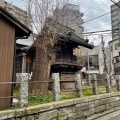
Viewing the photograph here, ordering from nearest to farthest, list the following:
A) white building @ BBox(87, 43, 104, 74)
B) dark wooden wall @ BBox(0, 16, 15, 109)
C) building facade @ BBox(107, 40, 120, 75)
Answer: dark wooden wall @ BBox(0, 16, 15, 109), building facade @ BBox(107, 40, 120, 75), white building @ BBox(87, 43, 104, 74)

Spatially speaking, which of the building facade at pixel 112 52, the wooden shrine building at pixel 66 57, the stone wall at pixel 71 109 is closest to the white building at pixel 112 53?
the building facade at pixel 112 52

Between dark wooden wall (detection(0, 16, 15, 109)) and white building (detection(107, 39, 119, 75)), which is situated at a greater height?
white building (detection(107, 39, 119, 75))

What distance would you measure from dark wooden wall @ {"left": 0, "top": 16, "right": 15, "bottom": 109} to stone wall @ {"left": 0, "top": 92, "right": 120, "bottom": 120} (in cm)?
193

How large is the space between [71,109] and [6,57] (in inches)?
A: 143

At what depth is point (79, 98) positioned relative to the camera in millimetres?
10406

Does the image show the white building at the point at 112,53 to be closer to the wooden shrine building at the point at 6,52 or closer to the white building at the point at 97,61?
the white building at the point at 97,61

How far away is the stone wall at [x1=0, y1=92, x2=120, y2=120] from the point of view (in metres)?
7.23

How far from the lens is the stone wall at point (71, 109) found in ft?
23.7

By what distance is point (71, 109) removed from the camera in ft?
31.5

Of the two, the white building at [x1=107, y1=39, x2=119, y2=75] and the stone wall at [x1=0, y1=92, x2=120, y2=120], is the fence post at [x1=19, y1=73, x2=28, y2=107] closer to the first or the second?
the stone wall at [x1=0, y1=92, x2=120, y2=120]

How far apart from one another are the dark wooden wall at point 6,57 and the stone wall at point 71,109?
76.1 inches

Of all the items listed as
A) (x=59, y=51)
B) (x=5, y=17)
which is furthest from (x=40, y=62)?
(x=59, y=51)

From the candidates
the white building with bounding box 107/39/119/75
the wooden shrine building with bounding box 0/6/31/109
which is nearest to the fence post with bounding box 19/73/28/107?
the wooden shrine building with bounding box 0/6/31/109

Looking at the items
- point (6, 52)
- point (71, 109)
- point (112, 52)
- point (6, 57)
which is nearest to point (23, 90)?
point (6, 57)
